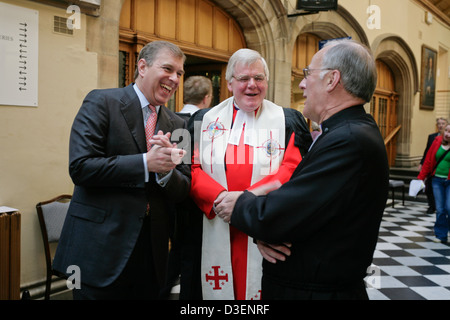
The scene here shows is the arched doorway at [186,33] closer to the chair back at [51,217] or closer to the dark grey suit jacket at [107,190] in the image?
the chair back at [51,217]

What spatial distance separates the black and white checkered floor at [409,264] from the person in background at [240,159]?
3.80 ft

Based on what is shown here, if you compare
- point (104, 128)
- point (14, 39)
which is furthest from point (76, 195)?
point (14, 39)

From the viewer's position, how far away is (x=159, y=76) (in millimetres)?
1862

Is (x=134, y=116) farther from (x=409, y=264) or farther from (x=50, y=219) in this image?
(x=409, y=264)

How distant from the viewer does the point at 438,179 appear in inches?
234

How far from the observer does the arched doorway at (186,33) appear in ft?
14.6

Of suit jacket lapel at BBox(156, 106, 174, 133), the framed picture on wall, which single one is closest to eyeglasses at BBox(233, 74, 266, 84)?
suit jacket lapel at BBox(156, 106, 174, 133)

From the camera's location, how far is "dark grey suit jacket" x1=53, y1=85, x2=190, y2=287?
5.43 feet

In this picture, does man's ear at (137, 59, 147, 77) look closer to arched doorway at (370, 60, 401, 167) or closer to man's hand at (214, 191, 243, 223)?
man's hand at (214, 191, 243, 223)

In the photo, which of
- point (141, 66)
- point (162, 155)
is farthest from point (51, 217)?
point (162, 155)

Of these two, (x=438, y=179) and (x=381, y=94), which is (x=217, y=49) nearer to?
(x=438, y=179)

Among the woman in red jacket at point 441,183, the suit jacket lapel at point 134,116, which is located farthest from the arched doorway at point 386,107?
the suit jacket lapel at point 134,116

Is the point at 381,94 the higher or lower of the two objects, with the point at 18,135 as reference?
higher
